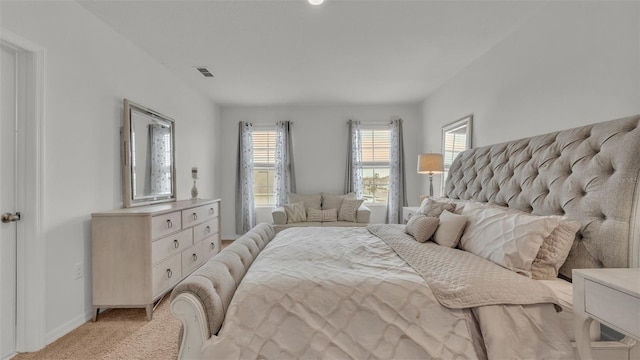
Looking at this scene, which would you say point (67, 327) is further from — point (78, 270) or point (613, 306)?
point (613, 306)

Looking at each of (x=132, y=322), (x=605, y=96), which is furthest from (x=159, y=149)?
(x=605, y=96)

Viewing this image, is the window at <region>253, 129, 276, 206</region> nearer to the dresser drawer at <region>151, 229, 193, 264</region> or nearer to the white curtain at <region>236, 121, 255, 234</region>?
the white curtain at <region>236, 121, 255, 234</region>

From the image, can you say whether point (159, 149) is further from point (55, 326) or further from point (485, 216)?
point (485, 216)

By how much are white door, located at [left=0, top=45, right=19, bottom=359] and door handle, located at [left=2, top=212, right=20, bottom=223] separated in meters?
0.01

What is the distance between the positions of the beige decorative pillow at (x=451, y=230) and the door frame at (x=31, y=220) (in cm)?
281

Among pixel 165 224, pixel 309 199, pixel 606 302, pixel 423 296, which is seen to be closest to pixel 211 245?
pixel 165 224

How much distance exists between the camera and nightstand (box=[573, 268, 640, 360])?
3.11 feet

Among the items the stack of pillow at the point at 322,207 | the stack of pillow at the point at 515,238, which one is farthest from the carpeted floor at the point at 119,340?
the stack of pillow at the point at 322,207

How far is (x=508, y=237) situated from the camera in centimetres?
156

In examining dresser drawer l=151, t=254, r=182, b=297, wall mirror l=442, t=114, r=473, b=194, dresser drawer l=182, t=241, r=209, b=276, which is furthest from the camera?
wall mirror l=442, t=114, r=473, b=194

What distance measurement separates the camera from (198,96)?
441 centimetres

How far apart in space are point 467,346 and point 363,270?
0.55 metres

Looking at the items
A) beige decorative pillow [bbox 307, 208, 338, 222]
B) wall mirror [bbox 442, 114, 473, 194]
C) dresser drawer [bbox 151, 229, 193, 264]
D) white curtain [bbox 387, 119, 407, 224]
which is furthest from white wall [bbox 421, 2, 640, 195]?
dresser drawer [bbox 151, 229, 193, 264]

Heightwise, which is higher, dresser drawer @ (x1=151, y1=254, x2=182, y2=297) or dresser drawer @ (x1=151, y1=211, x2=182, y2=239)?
dresser drawer @ (x1=151, y1=211, x2=182, y2=239)
